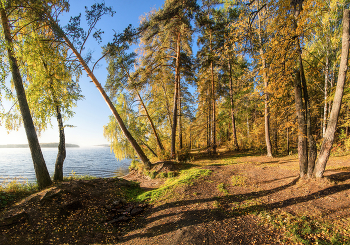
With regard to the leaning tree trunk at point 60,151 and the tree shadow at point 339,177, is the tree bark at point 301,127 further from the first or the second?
the leaning tree trunk at point 60,151

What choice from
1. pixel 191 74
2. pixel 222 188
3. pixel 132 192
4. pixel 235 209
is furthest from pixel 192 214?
pixel 191 74

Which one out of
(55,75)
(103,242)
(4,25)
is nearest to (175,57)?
(55,75)

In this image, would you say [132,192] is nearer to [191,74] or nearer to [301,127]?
[301,127]

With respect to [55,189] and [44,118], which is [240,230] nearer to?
[55,189]

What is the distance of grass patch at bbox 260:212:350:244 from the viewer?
3228 mm

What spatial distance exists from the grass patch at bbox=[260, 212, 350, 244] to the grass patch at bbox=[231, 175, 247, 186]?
101 inches

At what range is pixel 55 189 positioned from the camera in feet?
18.3

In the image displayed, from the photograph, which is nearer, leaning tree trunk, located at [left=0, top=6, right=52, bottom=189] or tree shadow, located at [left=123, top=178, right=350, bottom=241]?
tree shadow, located at [left=123, top=178, right=350, bottom=241]

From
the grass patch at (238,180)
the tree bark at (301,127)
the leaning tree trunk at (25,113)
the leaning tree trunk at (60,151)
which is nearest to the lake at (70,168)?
the leaning tree trunk at (25,113)

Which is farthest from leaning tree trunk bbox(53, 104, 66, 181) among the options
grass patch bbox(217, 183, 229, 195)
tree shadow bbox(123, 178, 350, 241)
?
grass patch bbox(217, 183, 229, 195)

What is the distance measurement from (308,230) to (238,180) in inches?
143

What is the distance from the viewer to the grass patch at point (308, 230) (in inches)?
127

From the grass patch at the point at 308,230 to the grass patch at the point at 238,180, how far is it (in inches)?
101

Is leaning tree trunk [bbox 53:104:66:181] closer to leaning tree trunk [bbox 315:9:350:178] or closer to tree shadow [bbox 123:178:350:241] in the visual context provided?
tree shadow [bbox 123:178:350:241]
